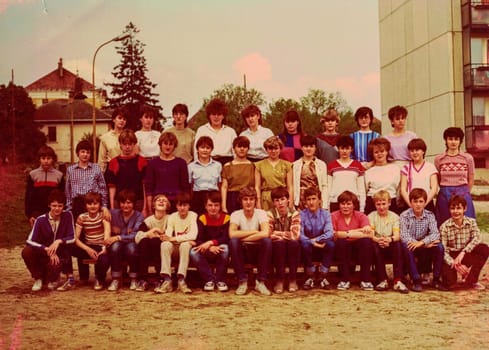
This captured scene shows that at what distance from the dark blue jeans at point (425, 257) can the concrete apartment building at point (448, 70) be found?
70.6 ft

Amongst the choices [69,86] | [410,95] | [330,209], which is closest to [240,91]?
[410,95]

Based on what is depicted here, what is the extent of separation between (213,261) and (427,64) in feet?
82.1

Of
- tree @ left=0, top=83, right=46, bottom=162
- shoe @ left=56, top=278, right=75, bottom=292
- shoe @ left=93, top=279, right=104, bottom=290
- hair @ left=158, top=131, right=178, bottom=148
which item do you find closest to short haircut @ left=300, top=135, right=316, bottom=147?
hair @ left=158, top=131, right=178, bottom=148

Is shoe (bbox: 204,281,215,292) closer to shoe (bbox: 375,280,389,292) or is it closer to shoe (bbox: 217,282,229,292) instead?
shoe (bbox: 217,282,229,292)

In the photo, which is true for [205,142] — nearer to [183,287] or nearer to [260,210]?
[260,210]

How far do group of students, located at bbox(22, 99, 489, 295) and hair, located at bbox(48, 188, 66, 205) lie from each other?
0.04ft

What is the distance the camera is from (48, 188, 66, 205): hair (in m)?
8.37

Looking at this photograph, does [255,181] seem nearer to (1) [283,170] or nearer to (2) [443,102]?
(1) [283,170]

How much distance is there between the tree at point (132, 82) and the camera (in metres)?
41.2

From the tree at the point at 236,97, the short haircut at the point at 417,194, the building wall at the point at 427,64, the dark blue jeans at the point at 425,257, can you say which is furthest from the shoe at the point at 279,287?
the tree at the point at 236,97

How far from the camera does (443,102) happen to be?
30125mm

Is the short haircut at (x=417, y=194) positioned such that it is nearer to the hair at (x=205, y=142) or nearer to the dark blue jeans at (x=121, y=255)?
the hair at (x=205, y=142)

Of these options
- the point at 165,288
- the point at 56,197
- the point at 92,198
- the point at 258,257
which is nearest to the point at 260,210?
the point at 258,257

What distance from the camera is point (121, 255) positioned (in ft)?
27.3
